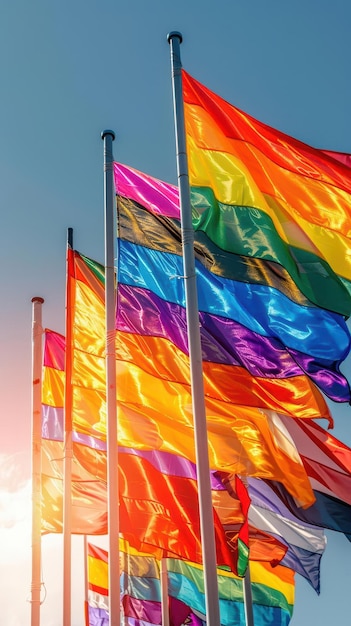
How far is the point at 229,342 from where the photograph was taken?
39.4 ft

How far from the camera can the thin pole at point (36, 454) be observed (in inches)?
588

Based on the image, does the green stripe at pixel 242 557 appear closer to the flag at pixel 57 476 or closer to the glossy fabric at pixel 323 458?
the glossy fabric at pixel 323 458

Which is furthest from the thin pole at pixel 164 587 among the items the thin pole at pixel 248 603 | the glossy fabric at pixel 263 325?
the glossy fabric at pixel 263 325

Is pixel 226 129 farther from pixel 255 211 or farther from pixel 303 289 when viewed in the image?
pixel 303 289

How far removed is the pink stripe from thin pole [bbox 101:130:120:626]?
252mm

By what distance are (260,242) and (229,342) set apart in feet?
5.29

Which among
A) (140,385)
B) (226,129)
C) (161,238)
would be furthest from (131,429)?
(226,129)

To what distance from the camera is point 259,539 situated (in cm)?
1798

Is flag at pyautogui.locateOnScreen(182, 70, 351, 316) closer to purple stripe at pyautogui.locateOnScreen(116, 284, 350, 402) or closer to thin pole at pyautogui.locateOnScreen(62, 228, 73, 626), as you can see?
purple stripe at pyautogui.locateOnScreen(116, 284, 350, 402)

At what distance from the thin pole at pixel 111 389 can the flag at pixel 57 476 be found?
12.1 ft

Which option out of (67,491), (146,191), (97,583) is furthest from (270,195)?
(97,583)

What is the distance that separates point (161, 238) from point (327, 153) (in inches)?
126

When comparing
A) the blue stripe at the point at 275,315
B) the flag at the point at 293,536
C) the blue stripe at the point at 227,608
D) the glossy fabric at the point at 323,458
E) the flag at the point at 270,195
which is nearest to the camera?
the blue stripe at the point at 275,315

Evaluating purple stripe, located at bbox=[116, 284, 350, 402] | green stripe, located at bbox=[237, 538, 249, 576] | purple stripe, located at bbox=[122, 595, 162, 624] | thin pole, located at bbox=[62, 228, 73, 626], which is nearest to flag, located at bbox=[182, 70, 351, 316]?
purple stripe, located at bbox=[116, 284, 350, 402]
